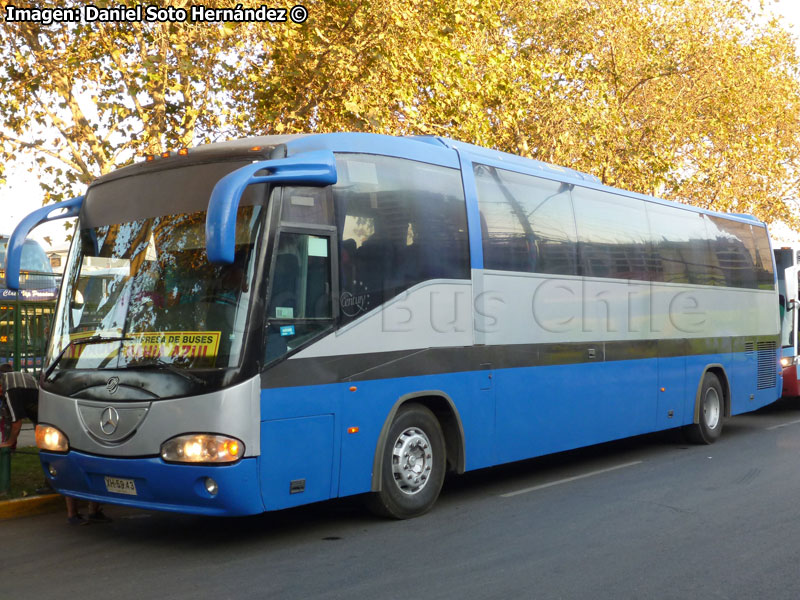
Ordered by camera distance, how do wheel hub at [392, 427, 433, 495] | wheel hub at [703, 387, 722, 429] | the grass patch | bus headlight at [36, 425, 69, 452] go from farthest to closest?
wheel hub at [703, 387, 722, 429]
the grass patch
wheel hub at [392, 427, 433, 495]
bus headlight at [36, 425, 69, 452]

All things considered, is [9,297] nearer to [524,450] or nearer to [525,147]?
[524,450]

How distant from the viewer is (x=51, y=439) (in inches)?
296

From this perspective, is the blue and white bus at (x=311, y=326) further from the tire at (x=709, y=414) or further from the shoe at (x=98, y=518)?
the tire at (x=709, y=414)

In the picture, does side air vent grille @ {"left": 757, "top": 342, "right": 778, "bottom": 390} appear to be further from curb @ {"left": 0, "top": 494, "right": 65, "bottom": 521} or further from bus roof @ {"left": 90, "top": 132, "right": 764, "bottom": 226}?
curb @ {"left": 0, "top": 494, "right": 65, "bottom": 521}

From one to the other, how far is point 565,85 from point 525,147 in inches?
95.0

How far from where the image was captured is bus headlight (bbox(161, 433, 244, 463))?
21.8 ft

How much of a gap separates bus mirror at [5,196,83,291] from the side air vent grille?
37.3ft

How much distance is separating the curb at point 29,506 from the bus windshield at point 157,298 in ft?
5.69

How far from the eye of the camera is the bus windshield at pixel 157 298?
684 centimetres

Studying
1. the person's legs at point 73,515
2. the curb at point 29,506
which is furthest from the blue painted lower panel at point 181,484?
the curb at point 29,506

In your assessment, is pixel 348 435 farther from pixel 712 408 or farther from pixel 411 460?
pixel 712 408

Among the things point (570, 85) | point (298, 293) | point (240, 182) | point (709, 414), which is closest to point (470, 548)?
point (298, 293)

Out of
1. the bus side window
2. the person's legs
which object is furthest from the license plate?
the bus side window

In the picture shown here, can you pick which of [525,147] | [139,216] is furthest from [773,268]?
[139,216]
